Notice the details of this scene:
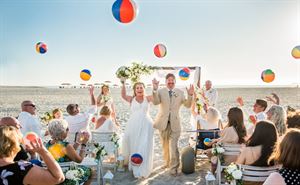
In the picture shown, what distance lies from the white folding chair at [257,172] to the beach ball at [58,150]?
2.57 meters

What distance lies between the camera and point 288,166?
2773 millimetres

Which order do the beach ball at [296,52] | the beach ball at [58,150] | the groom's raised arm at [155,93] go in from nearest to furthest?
the beach ball at [58,150]
the groom's raised arm at [155,93]
the beach ball at [296,52]

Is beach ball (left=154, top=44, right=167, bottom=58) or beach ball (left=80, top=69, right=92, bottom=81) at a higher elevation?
beach ball (left=154, top=44, right=167, bottom=58)

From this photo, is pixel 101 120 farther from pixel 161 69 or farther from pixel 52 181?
pixel 52 181

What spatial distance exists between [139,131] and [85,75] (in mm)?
3904

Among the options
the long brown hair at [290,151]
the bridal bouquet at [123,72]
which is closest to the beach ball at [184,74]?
the bridal bouquet at [123,72]

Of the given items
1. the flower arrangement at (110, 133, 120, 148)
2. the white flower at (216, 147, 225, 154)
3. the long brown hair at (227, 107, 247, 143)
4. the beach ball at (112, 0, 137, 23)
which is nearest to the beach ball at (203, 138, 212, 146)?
the long brown hair at (227, 107, 247, 143)

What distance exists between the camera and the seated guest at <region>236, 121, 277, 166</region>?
156 inches

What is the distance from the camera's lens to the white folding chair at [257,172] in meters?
4.10

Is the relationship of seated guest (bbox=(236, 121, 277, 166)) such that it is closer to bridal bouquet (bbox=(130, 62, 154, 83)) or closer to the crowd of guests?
the crowd of guests

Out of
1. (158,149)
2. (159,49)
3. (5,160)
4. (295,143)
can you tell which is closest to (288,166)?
(295,143)

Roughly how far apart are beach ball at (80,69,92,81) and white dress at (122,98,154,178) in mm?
3451

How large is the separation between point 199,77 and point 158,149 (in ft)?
8.75

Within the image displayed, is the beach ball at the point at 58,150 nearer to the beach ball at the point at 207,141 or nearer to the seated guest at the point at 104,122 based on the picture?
the seated guest at the point at 104,122
